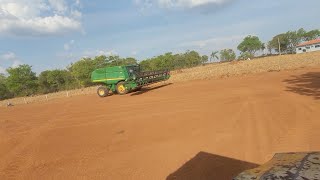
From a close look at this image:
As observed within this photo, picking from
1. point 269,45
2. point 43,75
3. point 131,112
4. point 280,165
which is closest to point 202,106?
point 131,112

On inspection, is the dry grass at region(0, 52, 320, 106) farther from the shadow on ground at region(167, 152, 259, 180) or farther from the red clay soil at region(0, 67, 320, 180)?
the shadow on ground at region(167, 152, 259, 180)

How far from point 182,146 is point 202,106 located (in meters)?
4.76

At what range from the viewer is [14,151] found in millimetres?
9562

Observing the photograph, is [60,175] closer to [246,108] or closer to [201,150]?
[201,150]

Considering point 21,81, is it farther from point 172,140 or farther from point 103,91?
point 172,140

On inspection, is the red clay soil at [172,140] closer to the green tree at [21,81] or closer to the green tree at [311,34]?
the green tree at [21,81]

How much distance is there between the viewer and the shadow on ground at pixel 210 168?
5.91 meters

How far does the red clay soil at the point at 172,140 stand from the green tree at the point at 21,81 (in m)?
51.0

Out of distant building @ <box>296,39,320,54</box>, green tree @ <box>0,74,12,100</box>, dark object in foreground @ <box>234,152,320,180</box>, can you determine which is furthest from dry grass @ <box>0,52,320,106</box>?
distant building @ <box>296,39,320,54</box>

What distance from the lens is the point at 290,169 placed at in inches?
76.4

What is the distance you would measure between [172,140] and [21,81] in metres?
58.4

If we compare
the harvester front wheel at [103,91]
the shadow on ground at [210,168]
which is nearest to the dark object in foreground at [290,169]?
the shadow on ground at [210,168]

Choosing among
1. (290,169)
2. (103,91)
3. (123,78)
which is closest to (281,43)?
(103,91)

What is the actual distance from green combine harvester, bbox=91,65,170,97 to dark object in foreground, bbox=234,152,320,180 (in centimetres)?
1787
